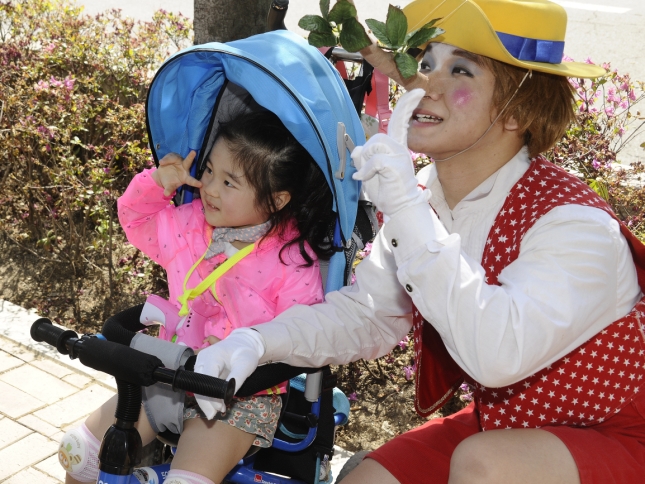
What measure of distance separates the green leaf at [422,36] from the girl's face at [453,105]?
0.31 meters

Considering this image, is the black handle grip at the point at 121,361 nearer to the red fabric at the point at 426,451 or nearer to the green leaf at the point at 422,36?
the red fabric at the point at 426,451

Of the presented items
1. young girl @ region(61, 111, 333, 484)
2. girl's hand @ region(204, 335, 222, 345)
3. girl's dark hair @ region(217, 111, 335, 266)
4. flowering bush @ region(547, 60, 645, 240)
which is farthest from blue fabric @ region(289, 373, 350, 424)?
flowering bush @ region(547, 60, 645, 240)

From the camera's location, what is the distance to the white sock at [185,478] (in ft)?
6.95

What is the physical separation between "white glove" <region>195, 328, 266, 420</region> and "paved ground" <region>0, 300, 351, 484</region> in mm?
1281

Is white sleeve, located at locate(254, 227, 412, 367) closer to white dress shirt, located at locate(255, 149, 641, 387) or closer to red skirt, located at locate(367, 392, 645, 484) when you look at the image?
white dress shirt, located at locate(255, 149, 641, 387)

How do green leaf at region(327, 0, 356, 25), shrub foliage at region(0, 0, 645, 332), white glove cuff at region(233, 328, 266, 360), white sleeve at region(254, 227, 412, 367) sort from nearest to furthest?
green leaf at region(327, 0, 356, 25) < white glove cuff at region(233, 328, 266, 360) < white sleeve at region(254, 227, 412, 367) < shrub foliage at region(0, 0, 645, 332)

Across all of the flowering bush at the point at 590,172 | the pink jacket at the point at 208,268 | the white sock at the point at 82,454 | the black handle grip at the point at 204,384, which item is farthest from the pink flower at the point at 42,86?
the black handle grip at the point at 204,384

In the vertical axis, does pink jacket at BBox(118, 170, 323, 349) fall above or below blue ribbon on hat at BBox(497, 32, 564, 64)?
below

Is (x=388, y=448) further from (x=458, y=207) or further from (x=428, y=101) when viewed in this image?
(x=428, y=101)

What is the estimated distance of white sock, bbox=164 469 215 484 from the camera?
83.4 inches

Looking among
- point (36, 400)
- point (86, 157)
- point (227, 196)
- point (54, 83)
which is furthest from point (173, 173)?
point (54, 83)

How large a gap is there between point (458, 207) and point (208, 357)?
33.5 inches

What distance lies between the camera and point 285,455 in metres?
2.43

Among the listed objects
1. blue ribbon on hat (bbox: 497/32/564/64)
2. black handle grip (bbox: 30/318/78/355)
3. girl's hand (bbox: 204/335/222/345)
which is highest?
blue ribbon on hat (bbox: 497/32/564/64)
